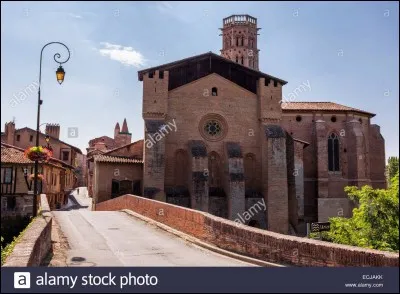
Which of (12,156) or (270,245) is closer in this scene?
(270,245)

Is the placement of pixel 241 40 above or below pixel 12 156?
above

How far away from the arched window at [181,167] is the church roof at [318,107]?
13257 millimetres

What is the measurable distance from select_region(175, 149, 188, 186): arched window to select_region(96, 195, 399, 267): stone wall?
41.2 ft

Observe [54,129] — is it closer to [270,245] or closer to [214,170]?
[214,170]

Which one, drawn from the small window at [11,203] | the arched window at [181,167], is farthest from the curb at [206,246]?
the small window at [11,203]

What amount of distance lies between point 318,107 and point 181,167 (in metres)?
16.8

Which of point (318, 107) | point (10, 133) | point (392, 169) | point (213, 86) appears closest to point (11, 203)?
point (10, 133)

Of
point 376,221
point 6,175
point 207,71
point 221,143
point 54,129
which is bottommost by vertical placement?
point 376,221

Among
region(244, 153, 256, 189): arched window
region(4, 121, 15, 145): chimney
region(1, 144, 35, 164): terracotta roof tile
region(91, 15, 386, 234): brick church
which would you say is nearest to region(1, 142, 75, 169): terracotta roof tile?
Answer: region(1, 144, 35, 164): terracotta roof tile

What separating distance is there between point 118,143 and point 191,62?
2427 centimetres

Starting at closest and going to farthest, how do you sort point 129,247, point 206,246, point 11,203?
1. point 206,246
2. point 129,247
3. point 11,203

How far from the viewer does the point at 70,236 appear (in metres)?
13.8

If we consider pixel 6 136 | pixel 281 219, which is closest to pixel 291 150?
pixel 281 219

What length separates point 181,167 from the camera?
2875 cm
